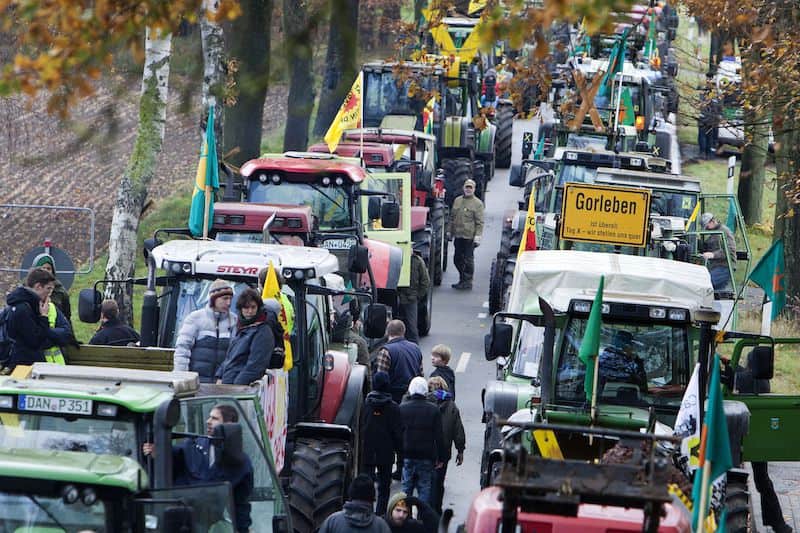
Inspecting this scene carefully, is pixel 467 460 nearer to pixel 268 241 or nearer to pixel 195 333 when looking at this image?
pixel 268 241

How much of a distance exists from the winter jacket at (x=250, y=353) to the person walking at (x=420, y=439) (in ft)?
7.18

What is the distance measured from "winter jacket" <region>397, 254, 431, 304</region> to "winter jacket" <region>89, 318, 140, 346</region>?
6414 mm

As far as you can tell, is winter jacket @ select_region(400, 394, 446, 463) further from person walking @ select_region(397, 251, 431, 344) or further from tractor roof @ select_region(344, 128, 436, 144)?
tractor roof @ select_region(344, 128, 436, 144)

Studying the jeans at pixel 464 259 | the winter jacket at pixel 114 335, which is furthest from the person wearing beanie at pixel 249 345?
the jeans at pixel 464 259

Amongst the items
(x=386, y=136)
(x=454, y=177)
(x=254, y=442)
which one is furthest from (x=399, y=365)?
(x=454, y=177)

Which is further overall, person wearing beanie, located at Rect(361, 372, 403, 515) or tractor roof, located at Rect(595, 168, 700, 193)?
tractor roof, located at Rect(595, 168, 700, 193)

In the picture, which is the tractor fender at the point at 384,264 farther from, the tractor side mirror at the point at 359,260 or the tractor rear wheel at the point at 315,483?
the tractor rear wheel at the point at 315,483

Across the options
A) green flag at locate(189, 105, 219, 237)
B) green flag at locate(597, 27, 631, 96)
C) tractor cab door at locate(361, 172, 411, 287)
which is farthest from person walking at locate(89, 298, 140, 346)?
green flag at locate(597, 27, 631, 96)

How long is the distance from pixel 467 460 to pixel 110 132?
32.5 feet

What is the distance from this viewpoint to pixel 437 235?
2498cm

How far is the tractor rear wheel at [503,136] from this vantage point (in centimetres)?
3625

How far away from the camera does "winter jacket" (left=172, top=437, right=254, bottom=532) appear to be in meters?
9.16

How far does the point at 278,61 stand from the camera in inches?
309

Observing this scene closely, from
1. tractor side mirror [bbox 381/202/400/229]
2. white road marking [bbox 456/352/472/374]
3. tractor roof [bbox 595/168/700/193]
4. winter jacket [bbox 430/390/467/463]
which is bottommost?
white road marking [bbox 456/352/472/374]
